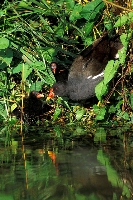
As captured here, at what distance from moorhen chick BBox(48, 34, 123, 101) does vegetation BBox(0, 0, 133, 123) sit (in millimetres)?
130

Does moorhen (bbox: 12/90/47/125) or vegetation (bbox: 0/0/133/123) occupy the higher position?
vegetation (bbox: 0/0/133/123)

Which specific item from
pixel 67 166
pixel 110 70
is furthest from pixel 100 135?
pixel 67 166

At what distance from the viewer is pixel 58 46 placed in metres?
6.16

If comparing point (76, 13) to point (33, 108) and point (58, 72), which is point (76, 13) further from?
point (33, 108)

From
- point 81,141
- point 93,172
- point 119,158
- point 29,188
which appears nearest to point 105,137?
point 81,141

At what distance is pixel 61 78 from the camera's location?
5891 millimetres

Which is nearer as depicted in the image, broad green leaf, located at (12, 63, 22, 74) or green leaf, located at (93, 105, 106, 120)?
green leaf, located at (93, 105, 106, 120)

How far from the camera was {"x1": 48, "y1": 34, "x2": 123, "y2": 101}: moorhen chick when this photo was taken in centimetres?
564

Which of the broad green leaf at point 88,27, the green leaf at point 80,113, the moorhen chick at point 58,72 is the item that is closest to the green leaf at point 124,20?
the broad green leaf at point 88,27

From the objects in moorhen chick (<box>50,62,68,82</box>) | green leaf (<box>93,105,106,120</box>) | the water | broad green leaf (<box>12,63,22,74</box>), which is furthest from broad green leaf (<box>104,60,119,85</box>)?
broad green leaf (<box>12,63,22,74</box>)

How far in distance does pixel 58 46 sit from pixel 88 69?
1.97ft

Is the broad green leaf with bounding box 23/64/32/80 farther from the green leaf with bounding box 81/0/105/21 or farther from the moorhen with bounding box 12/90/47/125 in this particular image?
the green leaf with bounding box 81/0/105/21

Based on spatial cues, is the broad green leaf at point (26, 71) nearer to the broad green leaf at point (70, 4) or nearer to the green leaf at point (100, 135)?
the broad green leaf at point (70, 4)

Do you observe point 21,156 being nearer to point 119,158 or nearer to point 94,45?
point 119,158
